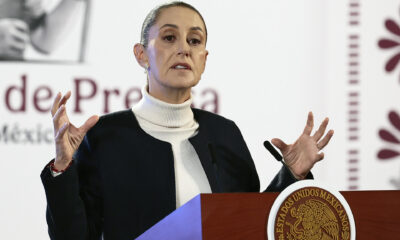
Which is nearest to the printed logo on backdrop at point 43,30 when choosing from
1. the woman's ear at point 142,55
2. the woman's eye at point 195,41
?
the woman's ear at point 142,55

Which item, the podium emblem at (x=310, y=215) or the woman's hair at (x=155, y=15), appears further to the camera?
the woman's hair at (x=155, y=15)

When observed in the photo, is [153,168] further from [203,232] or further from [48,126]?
[48,126]

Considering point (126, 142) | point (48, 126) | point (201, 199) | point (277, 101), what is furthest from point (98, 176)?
point (277, 101)

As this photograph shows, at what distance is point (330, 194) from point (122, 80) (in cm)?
145

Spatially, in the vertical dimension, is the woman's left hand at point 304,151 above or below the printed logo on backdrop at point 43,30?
below

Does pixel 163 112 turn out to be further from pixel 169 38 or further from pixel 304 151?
pixel 304 151

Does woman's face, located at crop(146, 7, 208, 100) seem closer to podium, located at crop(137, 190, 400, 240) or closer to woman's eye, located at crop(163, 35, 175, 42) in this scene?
woman's eye, located at crop(163, 35, 175, 42)

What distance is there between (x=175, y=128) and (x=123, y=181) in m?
0.19

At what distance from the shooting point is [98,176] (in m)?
1.61

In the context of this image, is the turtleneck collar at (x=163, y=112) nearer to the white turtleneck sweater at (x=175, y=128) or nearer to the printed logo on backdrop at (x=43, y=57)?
the white turtleneck sweater at (x=175, y=128)

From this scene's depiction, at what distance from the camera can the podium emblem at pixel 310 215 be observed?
3.70 feet

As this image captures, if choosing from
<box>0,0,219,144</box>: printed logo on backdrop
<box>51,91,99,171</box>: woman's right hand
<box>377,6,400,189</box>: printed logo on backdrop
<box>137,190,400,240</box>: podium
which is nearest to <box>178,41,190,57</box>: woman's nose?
<box>51,91,99,171</box>: woman's right hand

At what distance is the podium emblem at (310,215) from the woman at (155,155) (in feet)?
1.29

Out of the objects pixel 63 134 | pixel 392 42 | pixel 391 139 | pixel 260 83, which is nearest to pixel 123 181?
pixel 63 134
